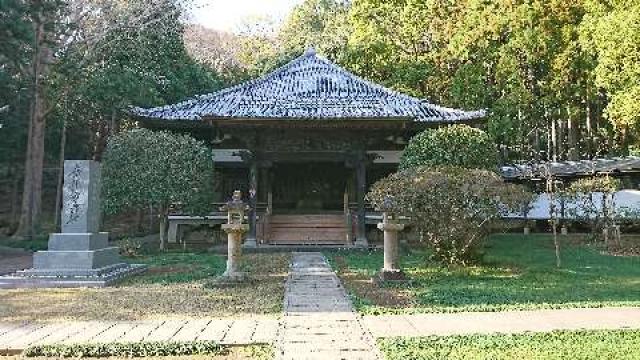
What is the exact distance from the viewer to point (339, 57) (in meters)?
35.8

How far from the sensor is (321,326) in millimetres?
8023

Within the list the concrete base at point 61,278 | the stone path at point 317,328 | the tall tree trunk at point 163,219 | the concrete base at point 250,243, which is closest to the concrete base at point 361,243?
the concrete base at point 250,243

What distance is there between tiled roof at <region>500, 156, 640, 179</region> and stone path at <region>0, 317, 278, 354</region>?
18387mm

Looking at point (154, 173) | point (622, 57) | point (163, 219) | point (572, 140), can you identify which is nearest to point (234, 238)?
point (154, 173)

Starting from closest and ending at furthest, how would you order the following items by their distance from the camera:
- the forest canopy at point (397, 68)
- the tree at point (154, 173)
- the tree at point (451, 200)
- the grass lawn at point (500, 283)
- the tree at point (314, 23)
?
the grass lawn at point (500, 283)
the tree at point (451, 200)
the tree at point (154, 173)
the forest canopy at point (397, 68)
the tree at point (314, 23)

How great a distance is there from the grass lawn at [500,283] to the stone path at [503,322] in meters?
0.44

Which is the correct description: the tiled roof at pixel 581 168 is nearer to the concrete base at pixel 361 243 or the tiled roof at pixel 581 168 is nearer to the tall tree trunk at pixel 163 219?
the concrete base at pixel 361 243

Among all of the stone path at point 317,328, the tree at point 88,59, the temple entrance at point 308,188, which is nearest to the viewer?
the stone path at point 317,328

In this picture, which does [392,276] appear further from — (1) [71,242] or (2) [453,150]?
(2) [453,150]

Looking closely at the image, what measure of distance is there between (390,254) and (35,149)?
56.6ft

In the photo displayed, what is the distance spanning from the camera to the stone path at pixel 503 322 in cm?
775

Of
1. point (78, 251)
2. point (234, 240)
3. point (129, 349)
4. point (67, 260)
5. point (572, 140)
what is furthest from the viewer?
point (572, 140)

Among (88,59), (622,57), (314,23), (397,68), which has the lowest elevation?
(622,57)

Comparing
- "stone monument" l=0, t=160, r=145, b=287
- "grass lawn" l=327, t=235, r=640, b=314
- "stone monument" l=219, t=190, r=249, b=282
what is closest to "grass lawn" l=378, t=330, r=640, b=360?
"grass lawn" l=327, t=235, r=640, b=314
